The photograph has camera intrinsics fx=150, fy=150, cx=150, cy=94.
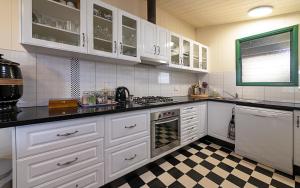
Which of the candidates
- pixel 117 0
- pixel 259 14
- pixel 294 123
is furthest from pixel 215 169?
pixel 117 0

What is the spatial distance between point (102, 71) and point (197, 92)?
209 cm

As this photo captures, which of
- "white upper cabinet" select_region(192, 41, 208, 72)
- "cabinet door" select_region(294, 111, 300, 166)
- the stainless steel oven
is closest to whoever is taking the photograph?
"cabinet door" select_region(294, 111, 300, 166)

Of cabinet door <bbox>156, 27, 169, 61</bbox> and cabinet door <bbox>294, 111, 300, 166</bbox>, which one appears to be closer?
cabinet door <bbox>294, 111, 300, 166</bbox>

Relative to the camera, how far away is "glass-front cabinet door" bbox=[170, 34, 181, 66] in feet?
8.37

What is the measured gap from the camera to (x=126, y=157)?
1584mm

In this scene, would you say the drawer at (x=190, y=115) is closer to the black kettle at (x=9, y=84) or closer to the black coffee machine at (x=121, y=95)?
the black coffee machine at (x=121, y=95)

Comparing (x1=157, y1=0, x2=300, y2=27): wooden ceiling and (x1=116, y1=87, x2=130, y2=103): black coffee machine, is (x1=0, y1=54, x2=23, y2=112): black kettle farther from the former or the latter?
(x1=157, y1=0, x2=300, y2=27): wooden ceiling

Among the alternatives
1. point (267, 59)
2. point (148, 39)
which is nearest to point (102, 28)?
point (148, 39)

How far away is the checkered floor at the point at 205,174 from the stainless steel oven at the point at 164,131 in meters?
0.22

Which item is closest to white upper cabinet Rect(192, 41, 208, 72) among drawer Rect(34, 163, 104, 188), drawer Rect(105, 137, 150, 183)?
drawer Rect(105, 137, 150, 183)

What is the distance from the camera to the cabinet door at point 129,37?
184 cm

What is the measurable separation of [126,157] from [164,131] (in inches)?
24.6

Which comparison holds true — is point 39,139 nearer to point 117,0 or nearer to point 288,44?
point 117,0

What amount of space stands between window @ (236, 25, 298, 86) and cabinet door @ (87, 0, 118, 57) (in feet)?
8.00
